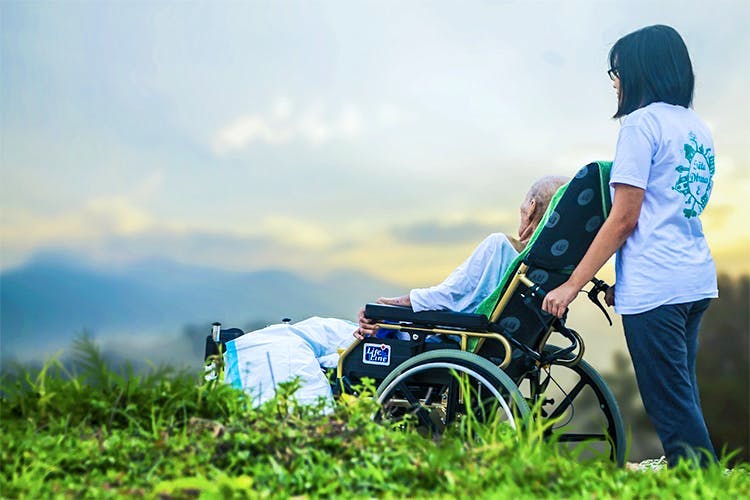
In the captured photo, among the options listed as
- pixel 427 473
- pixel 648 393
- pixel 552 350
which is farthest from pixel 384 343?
pixel 427 473

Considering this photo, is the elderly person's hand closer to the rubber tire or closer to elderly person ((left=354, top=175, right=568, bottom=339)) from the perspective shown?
elderly person ((left=354, top=175, right=568, bottom=339))

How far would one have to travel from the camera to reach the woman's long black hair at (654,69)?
137 inches

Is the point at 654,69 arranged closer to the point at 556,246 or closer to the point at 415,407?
the point at 556,246

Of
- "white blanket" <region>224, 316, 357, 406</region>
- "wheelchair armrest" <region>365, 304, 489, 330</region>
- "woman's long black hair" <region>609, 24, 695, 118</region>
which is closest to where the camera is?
"woman's long black hair" <region>609, 24, 695, 118</region>

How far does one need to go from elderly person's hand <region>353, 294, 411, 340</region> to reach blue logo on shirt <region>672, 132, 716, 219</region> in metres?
1.37

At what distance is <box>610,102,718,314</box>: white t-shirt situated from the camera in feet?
10.8

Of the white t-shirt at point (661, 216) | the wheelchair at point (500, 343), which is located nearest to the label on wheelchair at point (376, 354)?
the wheelchair at point (500, 343)

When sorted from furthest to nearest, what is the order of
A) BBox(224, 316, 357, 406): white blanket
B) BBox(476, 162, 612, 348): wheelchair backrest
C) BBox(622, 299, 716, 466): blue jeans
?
BBox(224, 316, 357, 406): white blanket, BBox(476, 162, 612, 348): wheelchair backrest, BBox(622, 299, 716, 466): blue jeans

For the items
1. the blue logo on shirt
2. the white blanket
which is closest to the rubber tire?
the blue logo on shirt

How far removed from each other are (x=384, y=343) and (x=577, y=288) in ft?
3.37

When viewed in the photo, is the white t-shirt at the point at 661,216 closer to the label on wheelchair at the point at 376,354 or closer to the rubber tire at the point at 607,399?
the rubber tire at the point at 607,399

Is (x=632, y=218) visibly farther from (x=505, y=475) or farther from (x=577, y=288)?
(x=505, y=475)

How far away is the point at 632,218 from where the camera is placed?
11.0 ft

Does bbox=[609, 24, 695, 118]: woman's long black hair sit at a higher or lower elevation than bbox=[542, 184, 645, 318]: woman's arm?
higher
